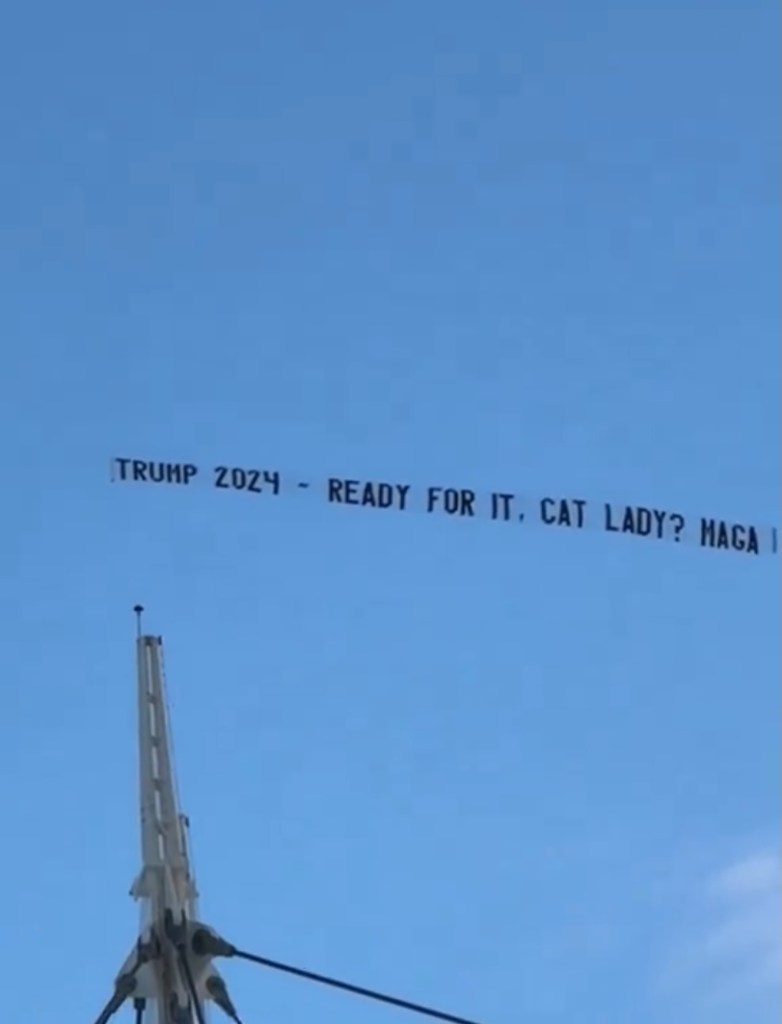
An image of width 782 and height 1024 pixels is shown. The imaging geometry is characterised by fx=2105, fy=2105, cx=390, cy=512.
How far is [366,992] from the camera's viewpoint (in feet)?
137

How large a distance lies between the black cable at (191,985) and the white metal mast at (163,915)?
20 mm

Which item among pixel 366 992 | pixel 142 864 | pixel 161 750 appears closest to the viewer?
pixel 366 992

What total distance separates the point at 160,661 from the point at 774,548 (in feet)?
49.6

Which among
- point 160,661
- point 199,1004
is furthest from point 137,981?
point 160,661

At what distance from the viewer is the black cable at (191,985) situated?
42.2 m

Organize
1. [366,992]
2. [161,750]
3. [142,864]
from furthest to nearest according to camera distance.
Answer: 1. [161,750]
2. [142,864]
3. [366,992]

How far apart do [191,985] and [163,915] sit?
180cm

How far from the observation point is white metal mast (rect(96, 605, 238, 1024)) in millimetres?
42500

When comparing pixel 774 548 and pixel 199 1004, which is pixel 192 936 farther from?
pixel 774 548

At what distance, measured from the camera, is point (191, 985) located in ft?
139

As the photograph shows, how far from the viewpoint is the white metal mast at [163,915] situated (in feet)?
139

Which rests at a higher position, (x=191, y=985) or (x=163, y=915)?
(x=163, y=915)

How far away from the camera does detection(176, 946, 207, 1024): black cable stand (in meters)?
42.2

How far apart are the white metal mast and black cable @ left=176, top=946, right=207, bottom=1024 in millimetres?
20
